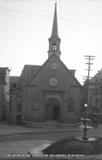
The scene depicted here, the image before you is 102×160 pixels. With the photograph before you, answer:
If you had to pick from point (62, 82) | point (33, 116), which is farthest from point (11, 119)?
point (62, 82)

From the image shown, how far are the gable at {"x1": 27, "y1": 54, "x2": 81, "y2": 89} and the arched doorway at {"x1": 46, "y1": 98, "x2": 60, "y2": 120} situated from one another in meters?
2.97

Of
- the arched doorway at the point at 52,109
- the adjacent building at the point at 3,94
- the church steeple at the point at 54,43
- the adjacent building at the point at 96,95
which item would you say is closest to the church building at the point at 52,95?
the arched doorway at the point at 52,109

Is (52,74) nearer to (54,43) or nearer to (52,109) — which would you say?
(52,109)

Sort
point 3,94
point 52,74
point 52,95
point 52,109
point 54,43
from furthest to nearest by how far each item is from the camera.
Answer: point 3,94, point 54,43, point 52,109, point 52,74, point 52,95

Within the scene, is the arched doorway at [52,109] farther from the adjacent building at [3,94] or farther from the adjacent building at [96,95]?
the adjacent building at [96,95]

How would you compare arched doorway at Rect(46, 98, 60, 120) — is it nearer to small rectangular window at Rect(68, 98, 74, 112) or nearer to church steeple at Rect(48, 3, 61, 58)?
small rectangular window at Rect(68, 98, 74, 112)

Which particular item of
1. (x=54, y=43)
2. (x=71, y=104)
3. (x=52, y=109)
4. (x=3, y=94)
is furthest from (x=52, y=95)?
(x=3, y=94)

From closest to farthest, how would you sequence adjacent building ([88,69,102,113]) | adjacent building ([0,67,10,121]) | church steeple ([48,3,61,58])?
1. church steeple ([48,3,61,58])
2. adjacent building ([0,67,10,121])
3. adjacent building ([88,69,102,113])

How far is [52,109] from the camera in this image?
1863 inches

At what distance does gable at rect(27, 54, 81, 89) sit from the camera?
154 feet

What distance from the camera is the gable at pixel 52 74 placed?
47000mm

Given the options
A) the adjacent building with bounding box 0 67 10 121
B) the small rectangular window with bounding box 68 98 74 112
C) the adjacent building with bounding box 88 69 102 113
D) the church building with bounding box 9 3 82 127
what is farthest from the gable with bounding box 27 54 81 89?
the adjacent building with bounding box 88 69 102 113

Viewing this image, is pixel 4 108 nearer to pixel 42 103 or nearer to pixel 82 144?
pixel 42 103

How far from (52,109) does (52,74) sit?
6.57 metres
